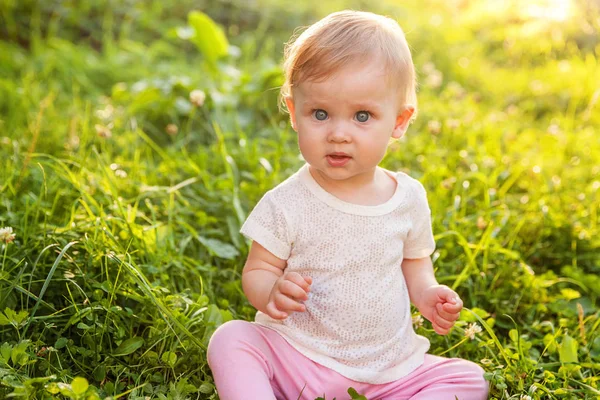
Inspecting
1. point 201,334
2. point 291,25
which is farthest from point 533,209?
point 291,25

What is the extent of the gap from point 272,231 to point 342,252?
0.69 feet

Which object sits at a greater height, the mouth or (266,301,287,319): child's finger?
the mouth

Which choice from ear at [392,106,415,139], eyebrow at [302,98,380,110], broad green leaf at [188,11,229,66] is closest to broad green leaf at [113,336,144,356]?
eyebrow at [302,98,380,110]

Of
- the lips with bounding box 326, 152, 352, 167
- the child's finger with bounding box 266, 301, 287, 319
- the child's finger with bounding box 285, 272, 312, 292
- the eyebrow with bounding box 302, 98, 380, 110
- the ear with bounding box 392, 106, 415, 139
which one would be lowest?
the child's finger with bounding box 266, 301, 287, 319

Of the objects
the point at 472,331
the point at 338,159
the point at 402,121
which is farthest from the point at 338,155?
the point at 472,331

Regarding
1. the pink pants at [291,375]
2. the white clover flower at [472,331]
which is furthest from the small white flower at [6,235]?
the white clover flower at [472,331]

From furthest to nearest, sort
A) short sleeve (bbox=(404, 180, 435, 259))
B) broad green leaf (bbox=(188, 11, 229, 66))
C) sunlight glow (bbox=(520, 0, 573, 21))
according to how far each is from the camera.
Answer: sunlight glow (bbox=(520, 0, 573, 21)) → broad green leaf (bbox=(188, 11, 229, 66)) → short sleeve (bbox=(404, 180, 435, 259))

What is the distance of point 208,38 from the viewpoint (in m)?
4.20

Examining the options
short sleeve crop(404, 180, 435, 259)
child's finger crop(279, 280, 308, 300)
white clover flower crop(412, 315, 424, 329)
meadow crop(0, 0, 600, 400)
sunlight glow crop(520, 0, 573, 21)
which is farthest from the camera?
sunlight glow crop(520, 0, 573, 21)

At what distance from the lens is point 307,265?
78.6 inches

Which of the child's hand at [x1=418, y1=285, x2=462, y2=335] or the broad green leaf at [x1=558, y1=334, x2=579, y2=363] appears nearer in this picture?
the child's hand at [x1=418, y1=285, x2=462, y2=335]

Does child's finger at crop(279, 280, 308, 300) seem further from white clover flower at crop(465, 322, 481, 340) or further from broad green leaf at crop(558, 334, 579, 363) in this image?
broad green leaf at crop(558, 334, 579, 363)

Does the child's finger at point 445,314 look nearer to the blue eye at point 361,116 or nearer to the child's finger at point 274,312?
the child's finger at point 274,312

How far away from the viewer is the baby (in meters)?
1.87
